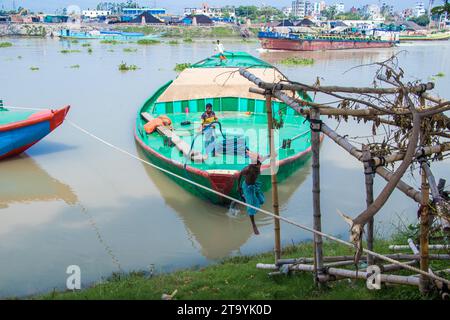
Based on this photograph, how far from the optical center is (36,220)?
303 inches

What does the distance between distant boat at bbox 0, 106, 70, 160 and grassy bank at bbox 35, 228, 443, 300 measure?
5.67 m

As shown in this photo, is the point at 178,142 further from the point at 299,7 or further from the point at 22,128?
the point at 299,7

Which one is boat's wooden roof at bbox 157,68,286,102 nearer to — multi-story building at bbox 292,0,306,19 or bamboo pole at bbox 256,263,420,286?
bamboo pole at bbox 256,263,420,286

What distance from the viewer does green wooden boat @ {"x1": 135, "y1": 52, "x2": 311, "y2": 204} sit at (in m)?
7.52

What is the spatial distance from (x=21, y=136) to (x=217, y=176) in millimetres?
5436

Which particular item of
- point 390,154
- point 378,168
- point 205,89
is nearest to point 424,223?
point 378,168

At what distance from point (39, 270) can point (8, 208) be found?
8.45ft

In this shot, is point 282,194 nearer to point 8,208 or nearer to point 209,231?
point 209,231

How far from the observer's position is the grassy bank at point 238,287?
3828 mm

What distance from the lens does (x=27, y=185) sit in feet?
30.5

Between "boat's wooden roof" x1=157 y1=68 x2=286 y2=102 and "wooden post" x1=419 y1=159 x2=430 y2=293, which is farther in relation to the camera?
"boat's wooden roof" x1=157 y1=68 x2=286 y2=102

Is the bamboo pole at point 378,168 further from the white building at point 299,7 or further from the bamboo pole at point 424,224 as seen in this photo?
the white building at point 299,7

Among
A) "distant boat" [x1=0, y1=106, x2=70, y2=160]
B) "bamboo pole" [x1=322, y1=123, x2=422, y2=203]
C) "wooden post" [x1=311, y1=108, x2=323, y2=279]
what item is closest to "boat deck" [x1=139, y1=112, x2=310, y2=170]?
"distant boat" [x1=0, y1=106, x2=70, y2=160]

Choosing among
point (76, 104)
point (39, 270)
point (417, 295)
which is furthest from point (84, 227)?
point (76, 104)
